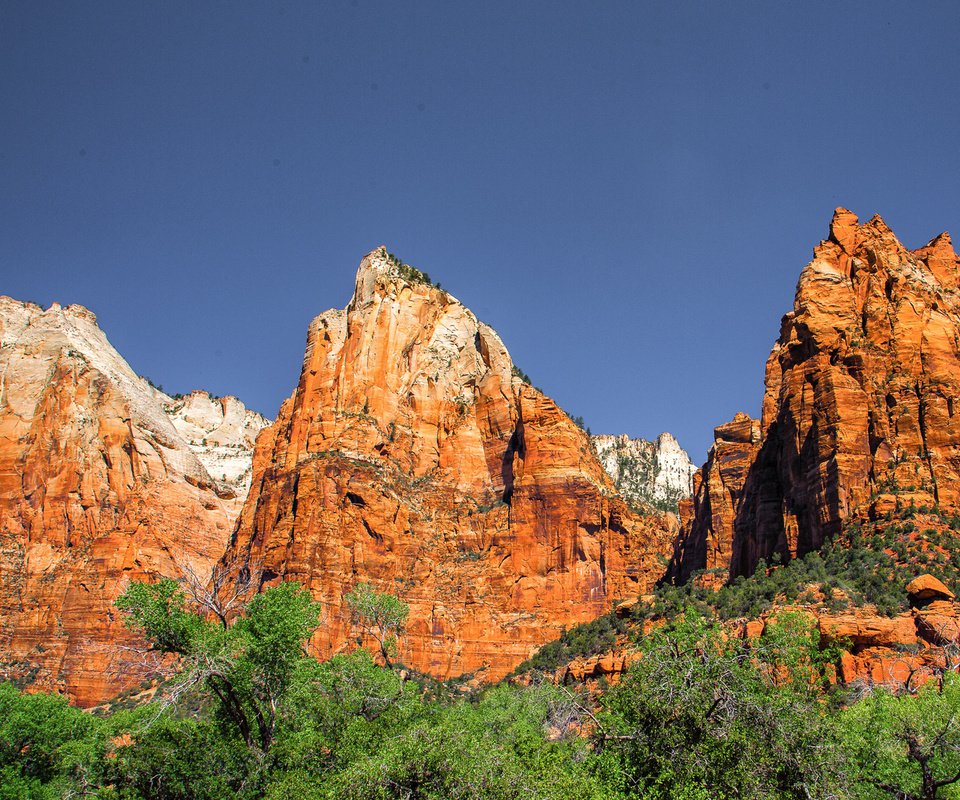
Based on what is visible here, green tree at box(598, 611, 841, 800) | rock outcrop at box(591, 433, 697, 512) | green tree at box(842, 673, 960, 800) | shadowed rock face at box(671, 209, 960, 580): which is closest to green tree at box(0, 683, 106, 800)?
green tree at box(598, 611, 841, 800)

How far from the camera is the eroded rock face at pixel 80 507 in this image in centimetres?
9656

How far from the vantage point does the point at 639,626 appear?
219 feet

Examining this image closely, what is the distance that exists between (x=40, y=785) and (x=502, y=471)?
218 feet

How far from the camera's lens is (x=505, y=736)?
125ft

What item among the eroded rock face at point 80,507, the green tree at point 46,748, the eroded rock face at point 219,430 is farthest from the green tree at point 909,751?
the eroded rock face at point 219,430

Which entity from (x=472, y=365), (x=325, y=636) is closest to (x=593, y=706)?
(x=325, y=636)

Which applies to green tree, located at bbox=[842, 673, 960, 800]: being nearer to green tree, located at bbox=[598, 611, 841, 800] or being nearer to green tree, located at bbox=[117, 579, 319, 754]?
green tree, located at bbox=[598, 611, 841, 800]

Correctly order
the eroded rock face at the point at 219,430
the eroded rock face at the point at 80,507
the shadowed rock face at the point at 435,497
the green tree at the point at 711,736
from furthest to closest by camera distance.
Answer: the eroded rock face at the point at 219,430 → the eroded rock face at the point at 80,507 → the shadowed rock face at the point at 435,497 → the green tree at the point at 711,736

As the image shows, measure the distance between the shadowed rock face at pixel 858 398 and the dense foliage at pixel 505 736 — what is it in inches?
912

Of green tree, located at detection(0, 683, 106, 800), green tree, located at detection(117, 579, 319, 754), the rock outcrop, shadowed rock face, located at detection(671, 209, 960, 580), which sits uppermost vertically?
the rock outcrop

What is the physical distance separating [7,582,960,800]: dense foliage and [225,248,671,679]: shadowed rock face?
4709 cm

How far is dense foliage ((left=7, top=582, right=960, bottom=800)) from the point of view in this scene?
23188 millimetres

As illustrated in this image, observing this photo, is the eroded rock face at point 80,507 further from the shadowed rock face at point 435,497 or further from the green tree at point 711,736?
the green tree at point 711,736

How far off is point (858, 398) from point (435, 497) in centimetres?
4869
